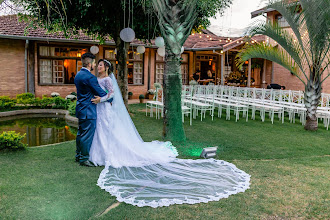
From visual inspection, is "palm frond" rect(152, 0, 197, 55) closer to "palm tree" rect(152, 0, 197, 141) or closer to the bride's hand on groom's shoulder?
"palm tree" rect(152, 0, 197, 141)

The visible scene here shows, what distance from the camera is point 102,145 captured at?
17.7ft

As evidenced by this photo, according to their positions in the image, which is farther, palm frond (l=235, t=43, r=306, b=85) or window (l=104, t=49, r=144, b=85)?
window (l=104, t=49, r=144, b=85)

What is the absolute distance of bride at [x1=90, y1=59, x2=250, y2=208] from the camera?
4027 mm

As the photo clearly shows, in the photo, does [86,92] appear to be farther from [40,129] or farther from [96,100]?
[40,129]

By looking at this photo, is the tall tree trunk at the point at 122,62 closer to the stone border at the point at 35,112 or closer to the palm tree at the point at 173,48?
the stone border at the point at 35,112

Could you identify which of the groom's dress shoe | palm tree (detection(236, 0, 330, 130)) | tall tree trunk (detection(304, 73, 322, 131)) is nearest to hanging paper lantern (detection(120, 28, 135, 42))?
palm tree (detection(236, 0, 330, 130))

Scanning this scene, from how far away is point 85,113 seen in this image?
17.3 ft

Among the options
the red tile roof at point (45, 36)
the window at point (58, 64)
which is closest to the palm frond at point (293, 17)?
the red tile roof at point (45, 36)

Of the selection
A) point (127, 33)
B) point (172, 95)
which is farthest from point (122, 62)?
point (172, 95)

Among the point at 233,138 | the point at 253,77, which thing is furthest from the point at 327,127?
the point at 253,77

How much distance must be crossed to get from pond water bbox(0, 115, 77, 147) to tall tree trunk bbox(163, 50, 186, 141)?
A: 114 inches

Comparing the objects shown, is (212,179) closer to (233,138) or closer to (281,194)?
(281,194)

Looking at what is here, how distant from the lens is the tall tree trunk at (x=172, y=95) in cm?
723

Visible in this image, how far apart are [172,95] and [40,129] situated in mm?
4875
